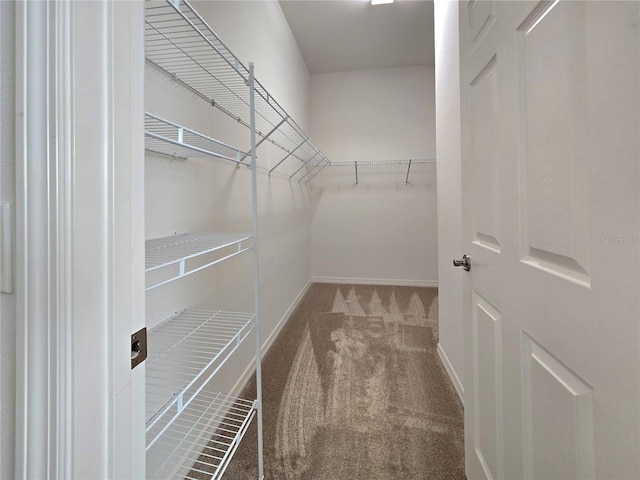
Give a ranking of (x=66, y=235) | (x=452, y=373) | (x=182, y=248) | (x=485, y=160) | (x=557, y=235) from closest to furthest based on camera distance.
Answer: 1. (x=66, y=235)
2. (x=557, y=235)
3. (x=485, y=160)
4. (x=182, y=248)
5. (x=452, y=373)

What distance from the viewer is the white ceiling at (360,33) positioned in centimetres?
279

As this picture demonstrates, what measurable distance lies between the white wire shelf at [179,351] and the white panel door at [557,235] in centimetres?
85

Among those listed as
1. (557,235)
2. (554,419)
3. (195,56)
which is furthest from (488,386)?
(195,56)

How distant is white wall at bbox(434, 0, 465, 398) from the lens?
1.72 meters

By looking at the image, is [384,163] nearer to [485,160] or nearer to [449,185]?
[449,185]

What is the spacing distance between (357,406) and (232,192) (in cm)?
134

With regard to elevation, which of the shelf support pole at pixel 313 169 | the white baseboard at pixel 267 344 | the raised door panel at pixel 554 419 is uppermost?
the shelf support pole at pixel 313 169

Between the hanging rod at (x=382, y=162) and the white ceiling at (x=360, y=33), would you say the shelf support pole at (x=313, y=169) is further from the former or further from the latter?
the white ceiling at (x=360, y=33)

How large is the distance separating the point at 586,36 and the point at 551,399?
2.28 feet

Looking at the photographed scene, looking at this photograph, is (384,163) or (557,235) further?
(384,163)

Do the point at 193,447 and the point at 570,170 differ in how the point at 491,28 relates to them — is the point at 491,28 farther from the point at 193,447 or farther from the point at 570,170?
the point at 193,447

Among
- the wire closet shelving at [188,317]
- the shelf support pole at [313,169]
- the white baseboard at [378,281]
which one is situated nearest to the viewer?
the wire closet shelving at [188,317]

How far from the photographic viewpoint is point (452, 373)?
1846 millimetres

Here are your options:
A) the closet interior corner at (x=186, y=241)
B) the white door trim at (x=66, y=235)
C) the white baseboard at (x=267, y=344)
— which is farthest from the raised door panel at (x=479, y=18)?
the white baseboard at (x=267, y=344)
